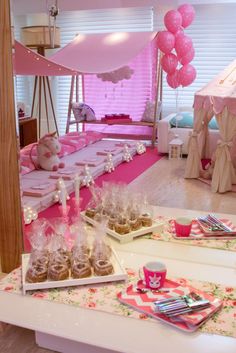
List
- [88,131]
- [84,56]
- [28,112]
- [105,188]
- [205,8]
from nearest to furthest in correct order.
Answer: [105,188]
[28,112]
[205,8]
[88,131]
[84,56]

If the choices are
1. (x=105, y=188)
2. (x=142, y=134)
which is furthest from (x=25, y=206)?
(x=142, y=134)

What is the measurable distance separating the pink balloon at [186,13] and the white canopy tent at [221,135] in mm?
371

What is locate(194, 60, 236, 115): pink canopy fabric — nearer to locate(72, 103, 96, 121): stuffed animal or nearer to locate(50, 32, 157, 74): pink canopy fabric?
locate(50, 32, 157, 74): pink canopy fabric

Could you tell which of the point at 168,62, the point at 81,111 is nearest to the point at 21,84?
the point at 81,111

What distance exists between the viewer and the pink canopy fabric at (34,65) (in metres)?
1.86

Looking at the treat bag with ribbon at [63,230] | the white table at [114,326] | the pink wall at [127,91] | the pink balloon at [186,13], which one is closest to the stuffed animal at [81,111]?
the pink wall at [127,91]

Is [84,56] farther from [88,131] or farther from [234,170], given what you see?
[234,170]

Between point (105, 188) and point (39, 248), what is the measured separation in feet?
1.81

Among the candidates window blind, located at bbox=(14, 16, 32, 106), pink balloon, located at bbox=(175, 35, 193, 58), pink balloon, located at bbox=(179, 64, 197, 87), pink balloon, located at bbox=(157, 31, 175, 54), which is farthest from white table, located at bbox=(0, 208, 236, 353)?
pink balloon, located at bbox=(157, 31, 175, 54)

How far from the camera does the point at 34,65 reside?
209 cm

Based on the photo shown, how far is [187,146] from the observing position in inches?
98.7

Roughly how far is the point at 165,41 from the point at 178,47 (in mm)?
222

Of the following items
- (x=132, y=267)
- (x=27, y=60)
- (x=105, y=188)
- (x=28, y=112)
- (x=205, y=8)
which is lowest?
(x=132, y=267)

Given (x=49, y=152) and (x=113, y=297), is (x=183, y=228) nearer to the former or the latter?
(x=113, y=297)
